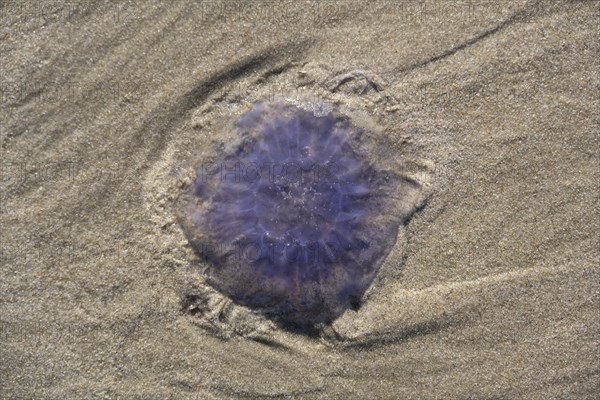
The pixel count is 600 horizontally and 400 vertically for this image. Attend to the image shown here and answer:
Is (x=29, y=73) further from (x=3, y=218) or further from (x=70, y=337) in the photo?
(x=70, y=337)

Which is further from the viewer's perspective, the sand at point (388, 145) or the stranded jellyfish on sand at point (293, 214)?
the sand at point (388, 145)

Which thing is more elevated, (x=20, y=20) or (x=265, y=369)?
(x=20, y=20)

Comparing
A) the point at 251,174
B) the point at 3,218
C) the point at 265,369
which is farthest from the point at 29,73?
the point at 265,369

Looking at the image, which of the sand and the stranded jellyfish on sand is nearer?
the stranded jellyfish on sand
